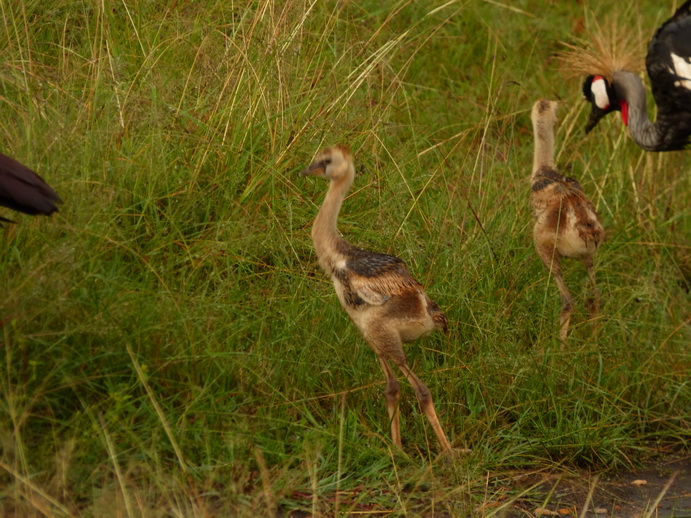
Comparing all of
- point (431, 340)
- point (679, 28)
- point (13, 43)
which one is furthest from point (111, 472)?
point (679, 28)

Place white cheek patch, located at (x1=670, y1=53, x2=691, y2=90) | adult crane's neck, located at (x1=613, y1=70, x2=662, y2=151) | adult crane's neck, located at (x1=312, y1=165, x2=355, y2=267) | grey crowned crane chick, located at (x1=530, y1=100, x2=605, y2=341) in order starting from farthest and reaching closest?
adult crane's neck, located at (x1=613, y1=70, x2=662, y2=151) → white cheek patch, located at (x1=670, y1=53, x2=691, y2=90) → grey crowned crane chick, located at (x1=530, y1=100, x2=605, y2=341) → adult crane's neck, located at (x1=312, y1=165, x2=355, y2=267)

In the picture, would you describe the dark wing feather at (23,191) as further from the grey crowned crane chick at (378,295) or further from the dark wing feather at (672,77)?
the dark wing feather at (672,77)

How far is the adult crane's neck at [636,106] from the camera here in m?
6.57

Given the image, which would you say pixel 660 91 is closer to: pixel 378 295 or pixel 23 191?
pixel 378 295

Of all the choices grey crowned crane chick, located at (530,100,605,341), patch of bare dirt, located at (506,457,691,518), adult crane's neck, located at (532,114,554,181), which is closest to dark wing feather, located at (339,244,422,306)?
patch of bare dirt, located at (506,457,691,518)

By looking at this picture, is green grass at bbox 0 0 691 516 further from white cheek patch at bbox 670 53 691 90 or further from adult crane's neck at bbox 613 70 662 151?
white cheek patch at bbox 670 53 691 90

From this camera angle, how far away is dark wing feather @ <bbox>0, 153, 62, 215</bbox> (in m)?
3.78

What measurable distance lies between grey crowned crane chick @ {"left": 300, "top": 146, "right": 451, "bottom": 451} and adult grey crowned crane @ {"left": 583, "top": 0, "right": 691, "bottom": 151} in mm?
2858

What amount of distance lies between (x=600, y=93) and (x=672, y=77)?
43 centimetres

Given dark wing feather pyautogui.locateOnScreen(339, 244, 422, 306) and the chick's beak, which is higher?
the chick's beak

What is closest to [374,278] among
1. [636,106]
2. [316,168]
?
[316,168]

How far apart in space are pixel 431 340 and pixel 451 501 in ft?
3.44

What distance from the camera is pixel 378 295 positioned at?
13.4 feet

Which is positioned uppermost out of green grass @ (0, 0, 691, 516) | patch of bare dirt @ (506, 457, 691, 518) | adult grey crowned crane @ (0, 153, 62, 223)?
adult grey crowned crane @ (0, 153, 62, 223)
